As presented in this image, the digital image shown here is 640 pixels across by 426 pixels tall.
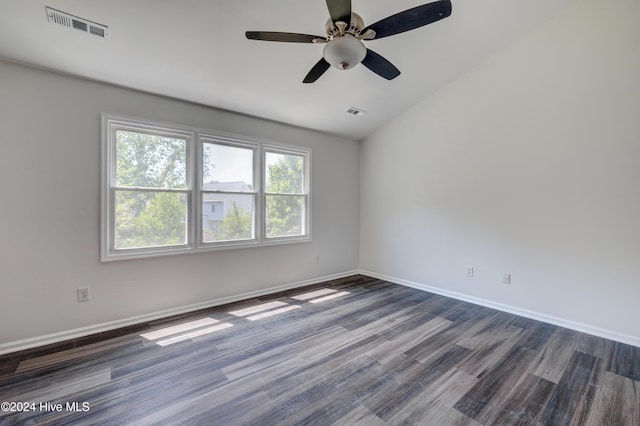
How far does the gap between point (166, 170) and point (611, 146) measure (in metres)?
4.84

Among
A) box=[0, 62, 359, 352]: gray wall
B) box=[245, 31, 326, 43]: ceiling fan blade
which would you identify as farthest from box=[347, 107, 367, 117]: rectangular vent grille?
box=[245, 31, 326, 43]: ceiling fan blade

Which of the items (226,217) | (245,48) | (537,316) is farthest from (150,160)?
(537,316)

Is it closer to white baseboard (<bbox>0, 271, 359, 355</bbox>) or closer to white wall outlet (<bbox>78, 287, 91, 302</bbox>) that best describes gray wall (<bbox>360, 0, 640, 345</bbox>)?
white baseboard (<bbox>0, 271, 359, 355</bbox>)

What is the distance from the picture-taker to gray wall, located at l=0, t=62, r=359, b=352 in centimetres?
251

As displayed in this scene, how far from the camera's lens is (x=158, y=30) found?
7.96ft

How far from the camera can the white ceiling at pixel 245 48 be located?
228 cm

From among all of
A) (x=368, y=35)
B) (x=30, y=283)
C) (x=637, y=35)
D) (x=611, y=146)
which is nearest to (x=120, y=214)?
(x=30, y=283)

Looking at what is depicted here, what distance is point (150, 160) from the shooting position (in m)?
3.24

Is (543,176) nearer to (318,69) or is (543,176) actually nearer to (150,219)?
(318,69)

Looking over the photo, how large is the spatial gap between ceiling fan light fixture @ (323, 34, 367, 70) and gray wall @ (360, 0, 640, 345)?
8.05 ft

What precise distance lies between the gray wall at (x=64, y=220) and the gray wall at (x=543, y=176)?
128 inches

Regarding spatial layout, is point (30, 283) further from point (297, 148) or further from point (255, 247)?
point (297, 148)

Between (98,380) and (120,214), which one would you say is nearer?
(98,380)

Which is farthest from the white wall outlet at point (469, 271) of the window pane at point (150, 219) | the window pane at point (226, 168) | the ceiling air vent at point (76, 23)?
the ceiling air vent at point (76, 23)
